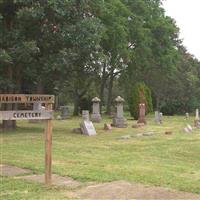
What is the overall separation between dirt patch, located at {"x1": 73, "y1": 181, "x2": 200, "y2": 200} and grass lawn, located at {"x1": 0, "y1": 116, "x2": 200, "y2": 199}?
0.36 metres

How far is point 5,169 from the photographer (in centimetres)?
1091

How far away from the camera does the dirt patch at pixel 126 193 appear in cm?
796

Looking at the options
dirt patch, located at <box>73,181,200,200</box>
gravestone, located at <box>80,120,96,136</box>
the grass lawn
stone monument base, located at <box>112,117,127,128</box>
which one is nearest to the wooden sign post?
the grass lawn

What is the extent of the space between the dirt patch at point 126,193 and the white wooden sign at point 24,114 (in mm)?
1515

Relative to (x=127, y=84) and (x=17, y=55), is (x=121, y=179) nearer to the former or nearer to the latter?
(x=17, y=55)

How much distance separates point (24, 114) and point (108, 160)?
429 cm

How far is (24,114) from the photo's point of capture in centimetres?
883

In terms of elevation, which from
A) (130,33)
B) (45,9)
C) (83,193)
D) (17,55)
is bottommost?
(83,193)

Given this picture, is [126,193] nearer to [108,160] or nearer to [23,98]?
[23,98]

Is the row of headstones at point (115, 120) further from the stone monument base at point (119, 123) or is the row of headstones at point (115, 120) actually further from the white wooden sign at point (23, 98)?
the white wooden sign at point (23, 98)

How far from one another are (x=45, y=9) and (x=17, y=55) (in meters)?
2.22

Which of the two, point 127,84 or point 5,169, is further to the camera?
point 127,84

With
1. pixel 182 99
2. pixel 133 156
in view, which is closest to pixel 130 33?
pixel 182 99

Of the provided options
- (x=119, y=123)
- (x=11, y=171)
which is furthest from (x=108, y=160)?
(x=119, y=123)
